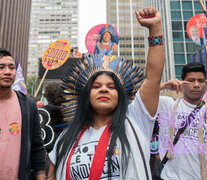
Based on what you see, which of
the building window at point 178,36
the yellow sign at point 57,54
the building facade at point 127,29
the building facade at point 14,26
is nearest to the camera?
the yellow sign at point 57,54

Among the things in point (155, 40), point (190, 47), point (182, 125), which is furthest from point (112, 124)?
point (190, 47)

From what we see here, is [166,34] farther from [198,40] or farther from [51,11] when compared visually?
[51,11]

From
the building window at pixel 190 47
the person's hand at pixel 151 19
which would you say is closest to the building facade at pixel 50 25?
the building window at pixel 190 47

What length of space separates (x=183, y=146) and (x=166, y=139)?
0.61 feet

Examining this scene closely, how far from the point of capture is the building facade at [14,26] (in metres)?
26.7

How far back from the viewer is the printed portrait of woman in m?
5.39

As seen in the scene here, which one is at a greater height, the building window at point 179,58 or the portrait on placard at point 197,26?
the building window at point 179,58

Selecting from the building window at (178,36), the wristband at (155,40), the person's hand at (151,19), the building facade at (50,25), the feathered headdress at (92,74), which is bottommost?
the feathered headdress at (92,74)

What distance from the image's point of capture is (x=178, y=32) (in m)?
32.5

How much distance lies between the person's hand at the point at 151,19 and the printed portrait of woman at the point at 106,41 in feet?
13.7

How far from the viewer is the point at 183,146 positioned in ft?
6.37

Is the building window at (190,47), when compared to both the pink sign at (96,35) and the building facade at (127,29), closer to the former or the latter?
the building facade at (127,29)

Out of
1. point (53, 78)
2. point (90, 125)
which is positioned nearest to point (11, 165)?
point (90, 125)

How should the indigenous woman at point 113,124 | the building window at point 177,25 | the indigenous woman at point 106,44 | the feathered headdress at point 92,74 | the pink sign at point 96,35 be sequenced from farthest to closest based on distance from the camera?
the building window at point 177,25, the pink sign at point 96,35, the indigenous woman at point 106,44, the feathered headdress at point 92,74, the indigenous woman at point 113,124
